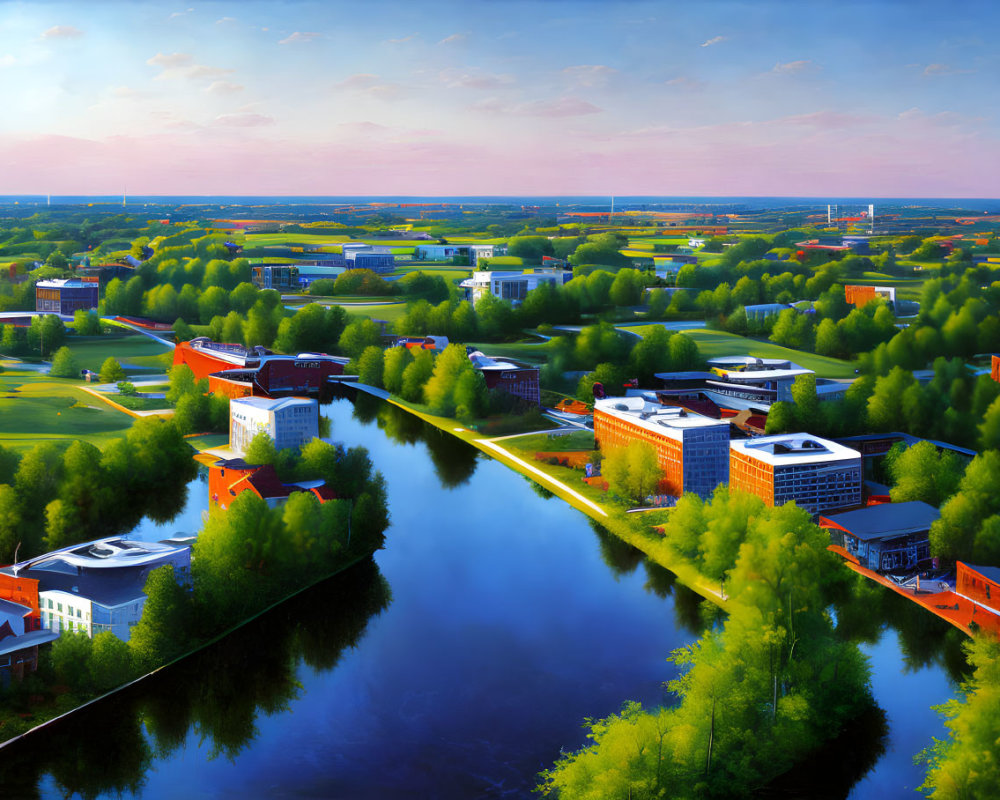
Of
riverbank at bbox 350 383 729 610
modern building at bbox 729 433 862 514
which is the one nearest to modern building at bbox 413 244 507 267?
riverbank at bbox 350 383 729 610

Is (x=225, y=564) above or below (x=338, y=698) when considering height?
above

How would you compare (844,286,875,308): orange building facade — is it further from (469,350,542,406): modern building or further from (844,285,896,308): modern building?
(469,350,542,406): modern building

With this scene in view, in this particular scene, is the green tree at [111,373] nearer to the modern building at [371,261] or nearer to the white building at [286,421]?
the white building at [286,421]

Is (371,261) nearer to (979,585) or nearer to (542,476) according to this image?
(542,476)

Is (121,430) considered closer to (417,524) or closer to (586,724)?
(417,524)

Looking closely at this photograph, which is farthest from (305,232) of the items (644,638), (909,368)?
(644,638)

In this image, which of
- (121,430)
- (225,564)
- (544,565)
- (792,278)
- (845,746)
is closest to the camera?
(845,746)

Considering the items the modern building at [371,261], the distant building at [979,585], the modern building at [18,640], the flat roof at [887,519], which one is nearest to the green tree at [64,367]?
the modern building at [18,640]
